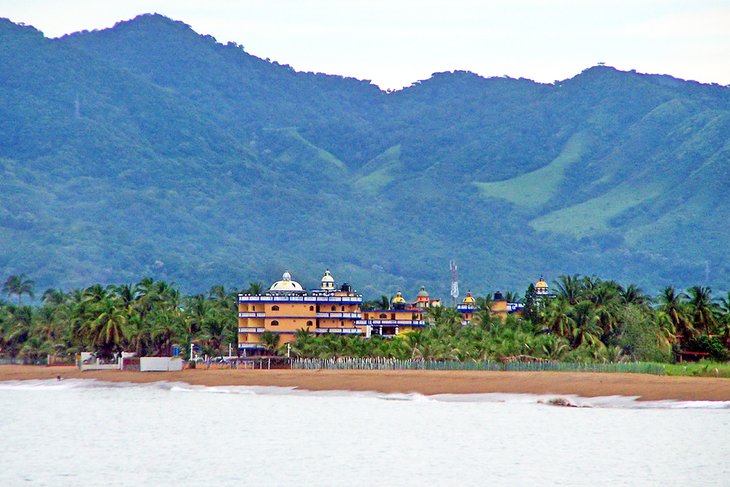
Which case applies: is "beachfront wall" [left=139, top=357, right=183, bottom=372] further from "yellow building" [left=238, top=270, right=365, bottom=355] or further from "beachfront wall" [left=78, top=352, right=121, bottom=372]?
"yellow building" [left=238, top=270, right=365, bottom=355]

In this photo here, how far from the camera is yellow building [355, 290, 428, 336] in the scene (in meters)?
147

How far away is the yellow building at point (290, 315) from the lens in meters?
125

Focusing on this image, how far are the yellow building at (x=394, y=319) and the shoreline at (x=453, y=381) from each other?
108ft

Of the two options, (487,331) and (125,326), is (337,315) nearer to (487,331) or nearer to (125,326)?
(487,331)

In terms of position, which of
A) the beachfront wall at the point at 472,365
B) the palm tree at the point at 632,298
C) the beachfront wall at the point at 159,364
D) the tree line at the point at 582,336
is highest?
the palm tree at the point at 632,298

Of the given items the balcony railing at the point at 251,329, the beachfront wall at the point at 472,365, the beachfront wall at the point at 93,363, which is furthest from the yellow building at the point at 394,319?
the beachfront wall at the point at 93,363

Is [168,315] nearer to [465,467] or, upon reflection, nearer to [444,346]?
[444,346]

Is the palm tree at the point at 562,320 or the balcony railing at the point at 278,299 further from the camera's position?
the balcony railing at the point at 278,299

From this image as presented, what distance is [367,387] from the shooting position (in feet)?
338

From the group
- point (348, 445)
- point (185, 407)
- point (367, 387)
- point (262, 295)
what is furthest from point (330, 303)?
point (348, 445)

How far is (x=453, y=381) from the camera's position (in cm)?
10038

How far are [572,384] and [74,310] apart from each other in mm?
48072

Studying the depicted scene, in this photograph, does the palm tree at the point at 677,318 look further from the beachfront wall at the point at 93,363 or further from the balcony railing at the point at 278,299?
the beachfront wall at the point at 93,363

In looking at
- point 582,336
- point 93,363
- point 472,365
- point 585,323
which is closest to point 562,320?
point 585,323
